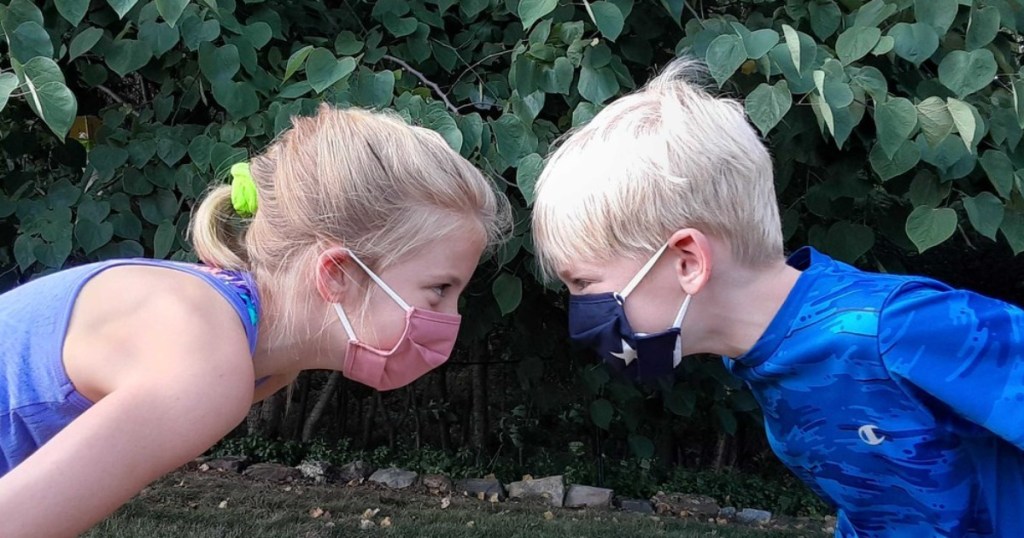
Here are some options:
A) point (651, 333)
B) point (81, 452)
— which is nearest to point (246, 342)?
point (81, 452)

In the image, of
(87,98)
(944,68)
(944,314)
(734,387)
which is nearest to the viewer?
(944,314)

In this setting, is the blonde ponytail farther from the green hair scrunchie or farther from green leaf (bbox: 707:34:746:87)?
A: green leaf (bbox: 707:34:746:87)

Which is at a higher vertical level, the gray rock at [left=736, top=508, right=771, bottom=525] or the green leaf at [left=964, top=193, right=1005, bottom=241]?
the green leaf at [left=964, top=193, right=1005, bottom=241]

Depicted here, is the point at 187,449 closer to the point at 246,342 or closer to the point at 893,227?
the point at 246,342

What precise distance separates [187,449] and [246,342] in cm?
24

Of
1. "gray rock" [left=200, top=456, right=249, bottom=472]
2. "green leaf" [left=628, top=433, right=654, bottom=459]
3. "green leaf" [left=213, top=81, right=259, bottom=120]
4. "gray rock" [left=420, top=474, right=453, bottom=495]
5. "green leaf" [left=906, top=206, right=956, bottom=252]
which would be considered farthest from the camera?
"gray rock" [left=200, top=456, right=249, bottom=472]

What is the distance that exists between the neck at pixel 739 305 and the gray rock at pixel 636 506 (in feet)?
10.2

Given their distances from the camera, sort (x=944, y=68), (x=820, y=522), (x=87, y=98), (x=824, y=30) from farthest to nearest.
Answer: (x=820, y=522) < (x=87, y=98) < (x=824, y=30) < (x=944, y=68)

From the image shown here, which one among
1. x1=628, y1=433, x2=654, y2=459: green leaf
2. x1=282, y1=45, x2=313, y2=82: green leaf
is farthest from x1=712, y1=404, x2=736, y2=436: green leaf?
x1=282, y1=45, x2=313, y2=82: green leaf

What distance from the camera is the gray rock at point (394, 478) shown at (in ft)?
16.0

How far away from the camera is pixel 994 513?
165 centimetres

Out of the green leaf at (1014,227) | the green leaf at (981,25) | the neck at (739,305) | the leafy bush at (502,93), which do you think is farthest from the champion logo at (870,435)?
the green leaf at (981,25)

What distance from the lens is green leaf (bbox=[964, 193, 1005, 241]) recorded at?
2422 millimetres

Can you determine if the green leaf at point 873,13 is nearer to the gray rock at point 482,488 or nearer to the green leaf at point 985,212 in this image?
the green leaf at point 985,212
